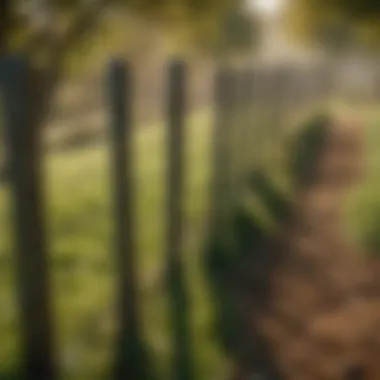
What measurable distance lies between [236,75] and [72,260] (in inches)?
11.5

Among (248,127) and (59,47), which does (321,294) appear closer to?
(248,127)

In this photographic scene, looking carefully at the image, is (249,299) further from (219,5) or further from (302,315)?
(219,5)

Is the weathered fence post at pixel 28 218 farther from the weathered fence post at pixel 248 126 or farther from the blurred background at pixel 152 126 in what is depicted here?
the weathered fence post at pixel 248 126

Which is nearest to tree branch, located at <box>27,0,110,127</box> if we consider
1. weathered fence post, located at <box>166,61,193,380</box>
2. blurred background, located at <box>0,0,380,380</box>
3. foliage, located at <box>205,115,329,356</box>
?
blurred background, located at <box>0,0,380,380</box>

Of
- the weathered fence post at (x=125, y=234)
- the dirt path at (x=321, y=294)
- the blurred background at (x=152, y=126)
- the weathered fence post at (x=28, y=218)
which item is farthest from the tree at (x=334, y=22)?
the weathered fence post at (x=28, y=218)

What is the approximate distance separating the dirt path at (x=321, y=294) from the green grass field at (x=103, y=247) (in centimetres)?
4

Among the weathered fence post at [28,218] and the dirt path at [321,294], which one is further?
the dirt path at [321,294]

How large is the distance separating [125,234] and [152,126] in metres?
0.13

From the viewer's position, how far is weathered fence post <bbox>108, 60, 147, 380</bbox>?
908 millimetres

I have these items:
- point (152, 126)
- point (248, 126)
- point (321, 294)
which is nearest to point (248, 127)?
point (248, 126)

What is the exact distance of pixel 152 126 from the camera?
0.93 meters

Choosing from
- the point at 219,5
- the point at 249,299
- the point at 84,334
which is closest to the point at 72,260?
the point at 84,334

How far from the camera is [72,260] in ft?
2.98

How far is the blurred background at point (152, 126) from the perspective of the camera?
2.92ft
